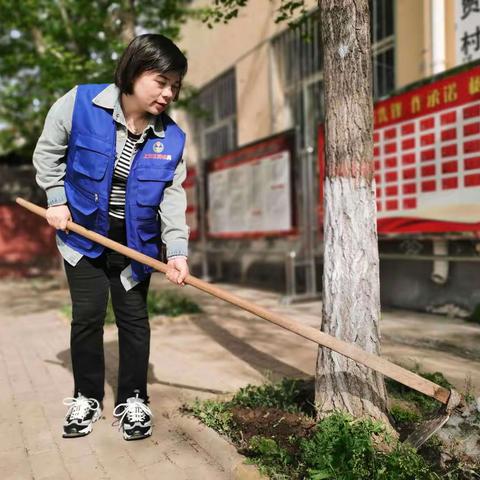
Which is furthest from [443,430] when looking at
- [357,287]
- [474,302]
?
[474,302]

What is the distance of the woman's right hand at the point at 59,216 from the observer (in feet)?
8.80

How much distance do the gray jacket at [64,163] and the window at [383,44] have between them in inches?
190

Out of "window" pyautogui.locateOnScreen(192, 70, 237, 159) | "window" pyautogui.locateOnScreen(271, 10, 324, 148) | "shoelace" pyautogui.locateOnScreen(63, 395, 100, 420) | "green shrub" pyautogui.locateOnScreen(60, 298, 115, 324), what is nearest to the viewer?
"shoelace" pyautogui.locateOnScreen(63, 395, 100, 420)

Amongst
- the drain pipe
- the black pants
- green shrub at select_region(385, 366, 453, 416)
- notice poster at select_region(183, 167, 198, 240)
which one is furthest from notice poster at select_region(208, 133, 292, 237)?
the black pants

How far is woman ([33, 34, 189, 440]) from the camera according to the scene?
262cm

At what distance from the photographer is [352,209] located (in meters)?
2.58

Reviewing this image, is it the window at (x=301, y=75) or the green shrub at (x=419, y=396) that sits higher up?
the window at (x=301, y=75)

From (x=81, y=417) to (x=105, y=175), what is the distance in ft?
4.12

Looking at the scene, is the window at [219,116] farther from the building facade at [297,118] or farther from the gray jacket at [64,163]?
the gray jacket at [64,163]

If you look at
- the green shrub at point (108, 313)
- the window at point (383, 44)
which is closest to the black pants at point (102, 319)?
the green shrub at point (108, 313)

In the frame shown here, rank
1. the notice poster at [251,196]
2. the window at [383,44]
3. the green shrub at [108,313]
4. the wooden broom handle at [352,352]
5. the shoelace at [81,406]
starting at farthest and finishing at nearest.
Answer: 1. the notice poster at [251,196]
2. the window at [383,44]
3. the green shrub at [108,313]
4. the shoelace at [81,406]
5. the wooden broom handle at [352,352]

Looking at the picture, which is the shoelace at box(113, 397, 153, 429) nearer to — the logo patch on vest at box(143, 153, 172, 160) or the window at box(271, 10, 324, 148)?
the logo patch on vest at box(143, 153, 172, 160)

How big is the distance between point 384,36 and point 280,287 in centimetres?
396

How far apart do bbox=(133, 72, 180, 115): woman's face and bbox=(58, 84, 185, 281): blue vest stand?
17cm
